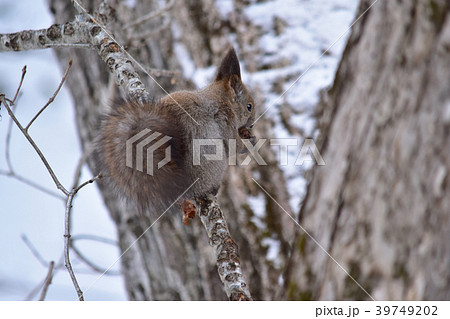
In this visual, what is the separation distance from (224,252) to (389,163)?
785 millimetres

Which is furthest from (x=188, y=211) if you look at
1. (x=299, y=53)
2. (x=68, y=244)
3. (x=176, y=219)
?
(x=299, y=53)

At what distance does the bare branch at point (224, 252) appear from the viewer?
48.0 inches

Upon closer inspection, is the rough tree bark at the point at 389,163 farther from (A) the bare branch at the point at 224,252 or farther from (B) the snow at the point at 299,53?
(B) the snow at the point at 299,53

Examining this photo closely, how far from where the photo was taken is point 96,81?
2.73 metres

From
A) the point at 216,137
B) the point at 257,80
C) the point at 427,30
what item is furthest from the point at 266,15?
the point at 427,30

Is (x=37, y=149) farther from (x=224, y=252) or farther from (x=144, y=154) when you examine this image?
(x=224, y=252)

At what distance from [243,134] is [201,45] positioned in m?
0.79

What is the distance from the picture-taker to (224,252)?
1352 millimetres

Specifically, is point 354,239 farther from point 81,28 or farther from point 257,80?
point 257,80

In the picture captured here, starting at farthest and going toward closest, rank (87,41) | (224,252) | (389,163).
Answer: (87,41), (224,252), (389,163)

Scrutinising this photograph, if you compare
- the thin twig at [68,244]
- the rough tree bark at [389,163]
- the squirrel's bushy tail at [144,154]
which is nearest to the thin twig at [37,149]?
the thin twig at [68,244]

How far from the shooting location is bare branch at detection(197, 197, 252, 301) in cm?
122

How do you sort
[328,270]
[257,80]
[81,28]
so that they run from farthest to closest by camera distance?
1. [257,80]
2. [81,28]
3. [328,270]
